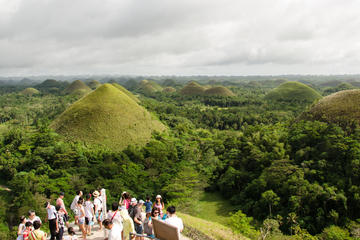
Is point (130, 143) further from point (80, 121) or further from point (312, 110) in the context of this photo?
point (312, 110)

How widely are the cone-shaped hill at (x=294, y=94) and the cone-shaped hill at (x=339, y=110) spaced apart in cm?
5162

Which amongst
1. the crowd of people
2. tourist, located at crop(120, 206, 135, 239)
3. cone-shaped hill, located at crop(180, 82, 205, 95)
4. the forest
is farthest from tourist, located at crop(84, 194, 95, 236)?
cone-shaped hill, located at crop(180, 82, 205, 95)

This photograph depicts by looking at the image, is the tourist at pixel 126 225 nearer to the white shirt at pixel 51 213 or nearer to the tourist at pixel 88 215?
the tourist at pixel 88 215

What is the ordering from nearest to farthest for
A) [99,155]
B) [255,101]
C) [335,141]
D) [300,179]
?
[300,179] → [335,141] → [99,155] → [255,101]

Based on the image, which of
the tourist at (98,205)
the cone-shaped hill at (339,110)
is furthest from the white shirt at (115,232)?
the cone-shaped hill at (339,110)

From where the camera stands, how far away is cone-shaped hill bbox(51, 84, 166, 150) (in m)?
34.3

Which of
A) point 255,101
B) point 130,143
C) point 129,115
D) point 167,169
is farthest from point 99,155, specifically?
point 255,101

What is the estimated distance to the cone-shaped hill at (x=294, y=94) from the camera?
8475cm

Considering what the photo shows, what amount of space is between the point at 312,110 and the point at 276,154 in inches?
586

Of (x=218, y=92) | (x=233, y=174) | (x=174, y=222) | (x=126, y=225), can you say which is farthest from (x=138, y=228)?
(x=218, y=92)

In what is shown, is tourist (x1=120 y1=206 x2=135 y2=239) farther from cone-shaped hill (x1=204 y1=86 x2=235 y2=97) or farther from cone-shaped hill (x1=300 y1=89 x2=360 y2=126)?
cone-shaped hill (x1=204 y1=86 x2=235 y2=97)

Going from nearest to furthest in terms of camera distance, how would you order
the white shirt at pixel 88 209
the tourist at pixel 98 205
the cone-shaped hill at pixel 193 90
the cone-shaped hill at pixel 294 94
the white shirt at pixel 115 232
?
1. the white shirt at pixel 115 232
2. the white shirt at pixel 88 209
3. the tourist at pixel 98 205
4. the cone-shaped hill at pixel 294 94
5. the cone-shaped hill at pixel 193 90

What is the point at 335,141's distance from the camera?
22.1 meters

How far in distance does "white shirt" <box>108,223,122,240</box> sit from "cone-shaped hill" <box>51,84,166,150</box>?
91.9 ft
